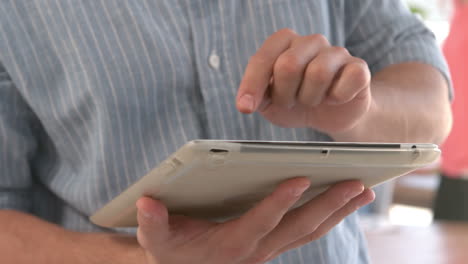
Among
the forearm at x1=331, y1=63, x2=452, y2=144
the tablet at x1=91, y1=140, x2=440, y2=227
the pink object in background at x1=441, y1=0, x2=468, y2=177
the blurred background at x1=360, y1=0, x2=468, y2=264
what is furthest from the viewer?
the pink object in background at x1=441, y1=0, x2=468, y2=177

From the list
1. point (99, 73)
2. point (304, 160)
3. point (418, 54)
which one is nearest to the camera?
point (304, 160)

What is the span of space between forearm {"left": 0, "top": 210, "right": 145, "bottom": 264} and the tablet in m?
0.13

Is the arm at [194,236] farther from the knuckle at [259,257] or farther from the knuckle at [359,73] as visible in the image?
the knuckle at [359,73]

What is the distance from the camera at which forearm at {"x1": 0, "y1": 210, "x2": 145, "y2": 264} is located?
0.80 meters

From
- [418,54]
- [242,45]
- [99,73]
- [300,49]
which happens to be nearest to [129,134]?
[99,73]

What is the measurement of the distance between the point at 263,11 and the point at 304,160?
392mm

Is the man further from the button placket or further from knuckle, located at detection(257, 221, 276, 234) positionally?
knuckle, located at detection(257, 221, 276, 234)

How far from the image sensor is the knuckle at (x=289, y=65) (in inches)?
23.7

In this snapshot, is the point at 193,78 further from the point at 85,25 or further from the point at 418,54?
the point at 418,54

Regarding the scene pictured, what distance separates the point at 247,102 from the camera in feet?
1.94

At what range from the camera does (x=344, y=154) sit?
0.54 metres

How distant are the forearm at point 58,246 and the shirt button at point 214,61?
0.26 meters

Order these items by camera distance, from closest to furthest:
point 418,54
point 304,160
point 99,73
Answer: point 304,160 < point 99,73 < point 418,54

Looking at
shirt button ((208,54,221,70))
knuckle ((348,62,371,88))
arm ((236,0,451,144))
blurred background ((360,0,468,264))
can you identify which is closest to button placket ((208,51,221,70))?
shirt button ((208,54,221,70))
